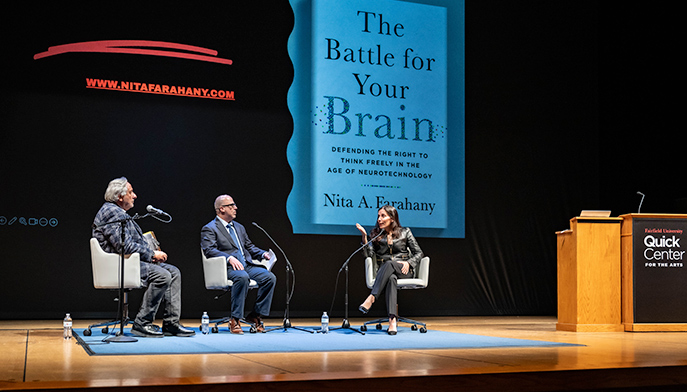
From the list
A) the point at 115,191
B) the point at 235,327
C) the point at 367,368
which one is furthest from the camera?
the point at 235,327

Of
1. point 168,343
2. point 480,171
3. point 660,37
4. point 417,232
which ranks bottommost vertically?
point 168,343

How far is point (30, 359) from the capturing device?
3332mm

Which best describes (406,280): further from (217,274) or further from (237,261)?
(217,274)

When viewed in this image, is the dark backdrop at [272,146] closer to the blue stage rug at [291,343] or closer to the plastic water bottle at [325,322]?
the blue stage rug at [291,343]

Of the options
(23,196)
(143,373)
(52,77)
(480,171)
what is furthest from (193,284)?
(143,373)

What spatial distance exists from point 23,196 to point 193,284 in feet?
5.66

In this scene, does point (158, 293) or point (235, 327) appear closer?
point (158, 293)

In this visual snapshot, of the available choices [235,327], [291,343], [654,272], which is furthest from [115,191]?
[654,272]

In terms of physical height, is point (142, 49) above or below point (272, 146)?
above

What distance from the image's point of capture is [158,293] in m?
4.61

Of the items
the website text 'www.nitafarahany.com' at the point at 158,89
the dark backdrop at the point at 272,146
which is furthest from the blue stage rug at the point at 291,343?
the website text 'www.nitafarahany.com' at the point at 158,89

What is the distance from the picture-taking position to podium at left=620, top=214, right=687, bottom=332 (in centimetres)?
546

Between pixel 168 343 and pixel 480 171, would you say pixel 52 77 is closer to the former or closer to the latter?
pixel 168 343

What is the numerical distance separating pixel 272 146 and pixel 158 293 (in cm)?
274
